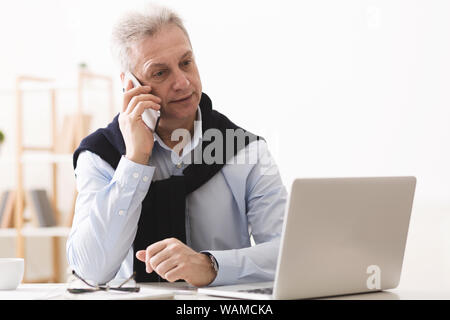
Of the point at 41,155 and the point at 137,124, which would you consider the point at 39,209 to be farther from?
the point at 137,124

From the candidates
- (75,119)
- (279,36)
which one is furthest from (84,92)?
(279,36)

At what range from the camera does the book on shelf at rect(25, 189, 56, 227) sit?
3729 mm

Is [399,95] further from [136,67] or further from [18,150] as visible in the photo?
[18,150]

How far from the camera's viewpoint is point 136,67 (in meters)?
1.75

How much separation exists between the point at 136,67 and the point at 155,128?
184mm

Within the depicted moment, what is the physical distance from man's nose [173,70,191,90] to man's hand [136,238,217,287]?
1.72ft

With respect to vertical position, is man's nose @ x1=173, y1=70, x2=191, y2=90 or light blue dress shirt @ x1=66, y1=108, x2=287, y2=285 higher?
man's nose @ x1=173, y1=70, x2=191, y2=90

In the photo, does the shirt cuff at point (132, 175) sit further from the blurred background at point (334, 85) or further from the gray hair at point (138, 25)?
the blurred background at point (334, 85)

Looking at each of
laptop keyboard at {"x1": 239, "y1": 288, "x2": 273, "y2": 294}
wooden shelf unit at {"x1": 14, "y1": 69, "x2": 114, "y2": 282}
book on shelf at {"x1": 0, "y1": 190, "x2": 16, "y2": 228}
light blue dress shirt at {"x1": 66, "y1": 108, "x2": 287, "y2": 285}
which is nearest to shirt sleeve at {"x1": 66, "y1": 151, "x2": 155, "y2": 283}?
light blue dress shirt at {"x1": 66, "y1": 108, "x2": 287, "y2": 285}

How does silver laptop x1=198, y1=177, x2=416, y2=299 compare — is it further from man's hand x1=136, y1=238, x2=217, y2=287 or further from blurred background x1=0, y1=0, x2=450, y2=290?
blurred background x1=0, y1=0, x2=450, y2=290

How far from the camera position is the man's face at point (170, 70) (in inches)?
66.7

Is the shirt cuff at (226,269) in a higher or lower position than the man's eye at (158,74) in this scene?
lower

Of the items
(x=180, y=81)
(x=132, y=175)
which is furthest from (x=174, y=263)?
(x=180, y=81)

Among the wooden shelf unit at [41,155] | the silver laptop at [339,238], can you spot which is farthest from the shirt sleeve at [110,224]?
the wooden shelf unit at [41,155]
